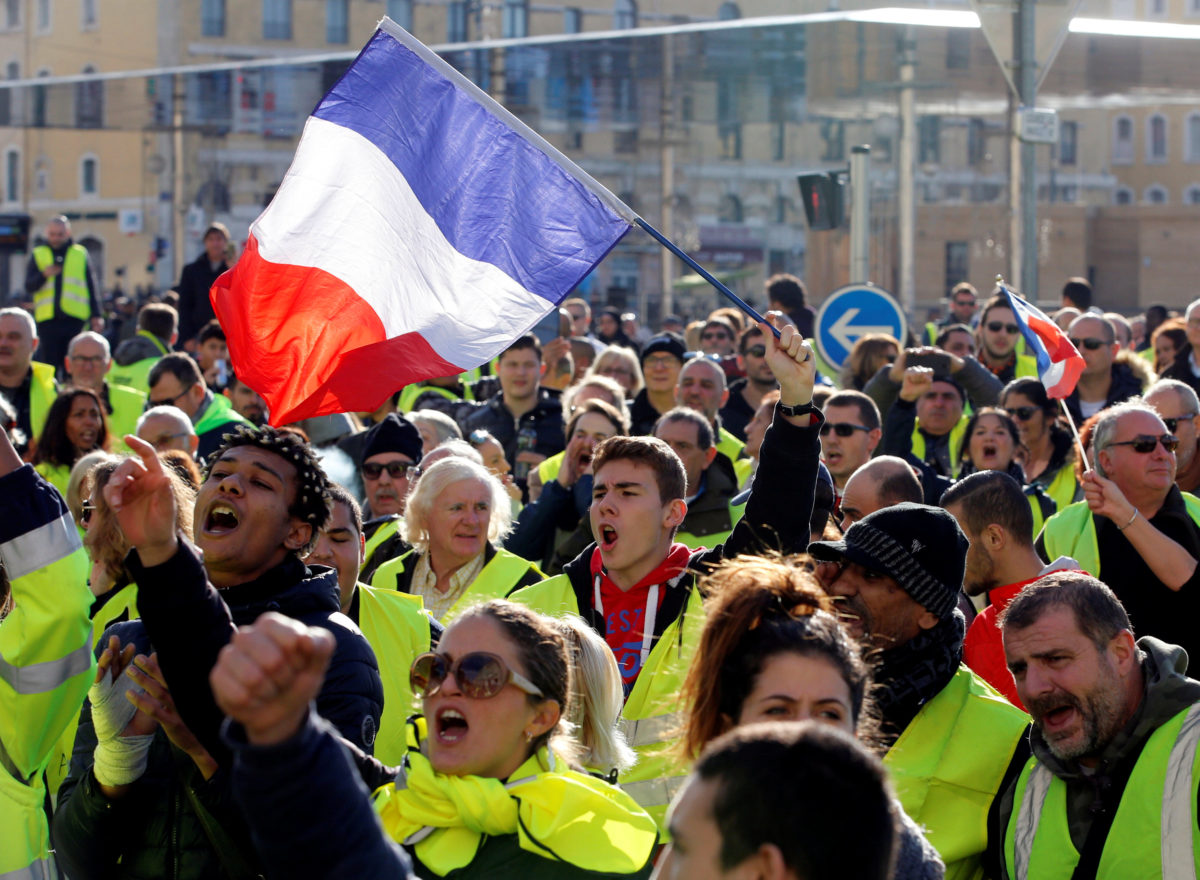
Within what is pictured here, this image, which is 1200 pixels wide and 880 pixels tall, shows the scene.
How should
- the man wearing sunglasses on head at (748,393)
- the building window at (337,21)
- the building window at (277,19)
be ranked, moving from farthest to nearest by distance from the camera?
the building window at (337,21) < the building window at (277,19) < the man wearing sunglasses on head at (748,393)

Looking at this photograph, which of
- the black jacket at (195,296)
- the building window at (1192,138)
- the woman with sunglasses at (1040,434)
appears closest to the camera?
the woman with sunglasses at (1040,434)

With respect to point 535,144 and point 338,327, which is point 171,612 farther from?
point 535,144

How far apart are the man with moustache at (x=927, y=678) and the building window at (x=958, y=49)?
1628 centimetres

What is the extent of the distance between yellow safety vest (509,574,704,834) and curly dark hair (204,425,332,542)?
3.20 feet

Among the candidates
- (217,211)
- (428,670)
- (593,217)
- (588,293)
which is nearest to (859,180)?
(593,217)

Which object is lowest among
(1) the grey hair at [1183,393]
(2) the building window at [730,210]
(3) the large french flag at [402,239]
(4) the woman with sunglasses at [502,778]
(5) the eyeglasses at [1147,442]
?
(4) the woman with sunglasses at [502,778]

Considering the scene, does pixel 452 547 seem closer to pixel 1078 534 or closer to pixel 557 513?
pixel 557 513

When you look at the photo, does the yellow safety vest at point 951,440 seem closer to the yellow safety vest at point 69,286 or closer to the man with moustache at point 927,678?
the man with moustache at point 927,678

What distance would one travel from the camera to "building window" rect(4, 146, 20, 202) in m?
61.4

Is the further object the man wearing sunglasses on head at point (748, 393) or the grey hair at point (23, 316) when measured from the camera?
the grey hair at point (23, 316)

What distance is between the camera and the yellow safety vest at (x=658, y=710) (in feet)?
13.5

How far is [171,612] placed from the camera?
3035 mm

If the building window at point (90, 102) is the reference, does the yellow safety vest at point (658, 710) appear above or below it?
below

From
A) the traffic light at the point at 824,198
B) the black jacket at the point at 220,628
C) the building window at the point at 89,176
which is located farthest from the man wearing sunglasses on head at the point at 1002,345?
the building window at the point at 89,176
